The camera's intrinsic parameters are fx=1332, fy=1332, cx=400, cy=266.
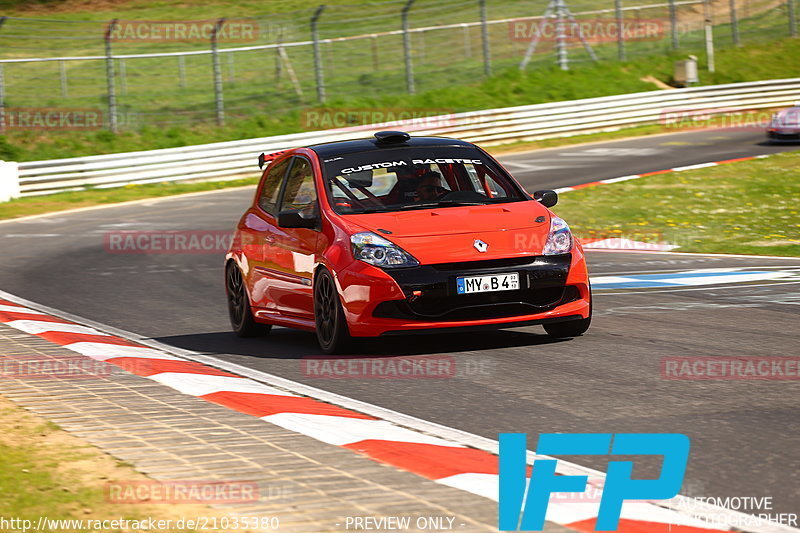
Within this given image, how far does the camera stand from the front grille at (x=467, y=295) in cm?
855

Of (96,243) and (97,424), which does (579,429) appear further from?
(96,243)

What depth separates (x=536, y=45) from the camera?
41.1 meters

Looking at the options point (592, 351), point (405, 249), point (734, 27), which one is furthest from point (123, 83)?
point (592, 351)

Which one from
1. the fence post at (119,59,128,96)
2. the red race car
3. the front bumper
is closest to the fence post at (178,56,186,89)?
the fence post at (119,59,128,96)

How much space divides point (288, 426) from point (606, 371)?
7.40 ft

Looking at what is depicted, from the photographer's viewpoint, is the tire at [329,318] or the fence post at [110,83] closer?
the tire at [329,318]

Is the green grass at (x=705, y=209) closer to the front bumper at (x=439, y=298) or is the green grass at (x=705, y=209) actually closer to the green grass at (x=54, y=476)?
the front bumper at (x=439, y=298)

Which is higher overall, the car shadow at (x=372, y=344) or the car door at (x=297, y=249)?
the car door at (x=297, y=249)

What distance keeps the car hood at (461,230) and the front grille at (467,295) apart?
66 mm

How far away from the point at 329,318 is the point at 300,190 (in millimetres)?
1372

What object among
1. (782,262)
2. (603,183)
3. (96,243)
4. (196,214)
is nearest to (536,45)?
(603,183)

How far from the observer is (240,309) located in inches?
424

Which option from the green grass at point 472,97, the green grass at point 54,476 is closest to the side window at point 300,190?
the green grass at point 54,476

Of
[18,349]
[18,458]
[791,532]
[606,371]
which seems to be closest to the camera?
[791,532]
